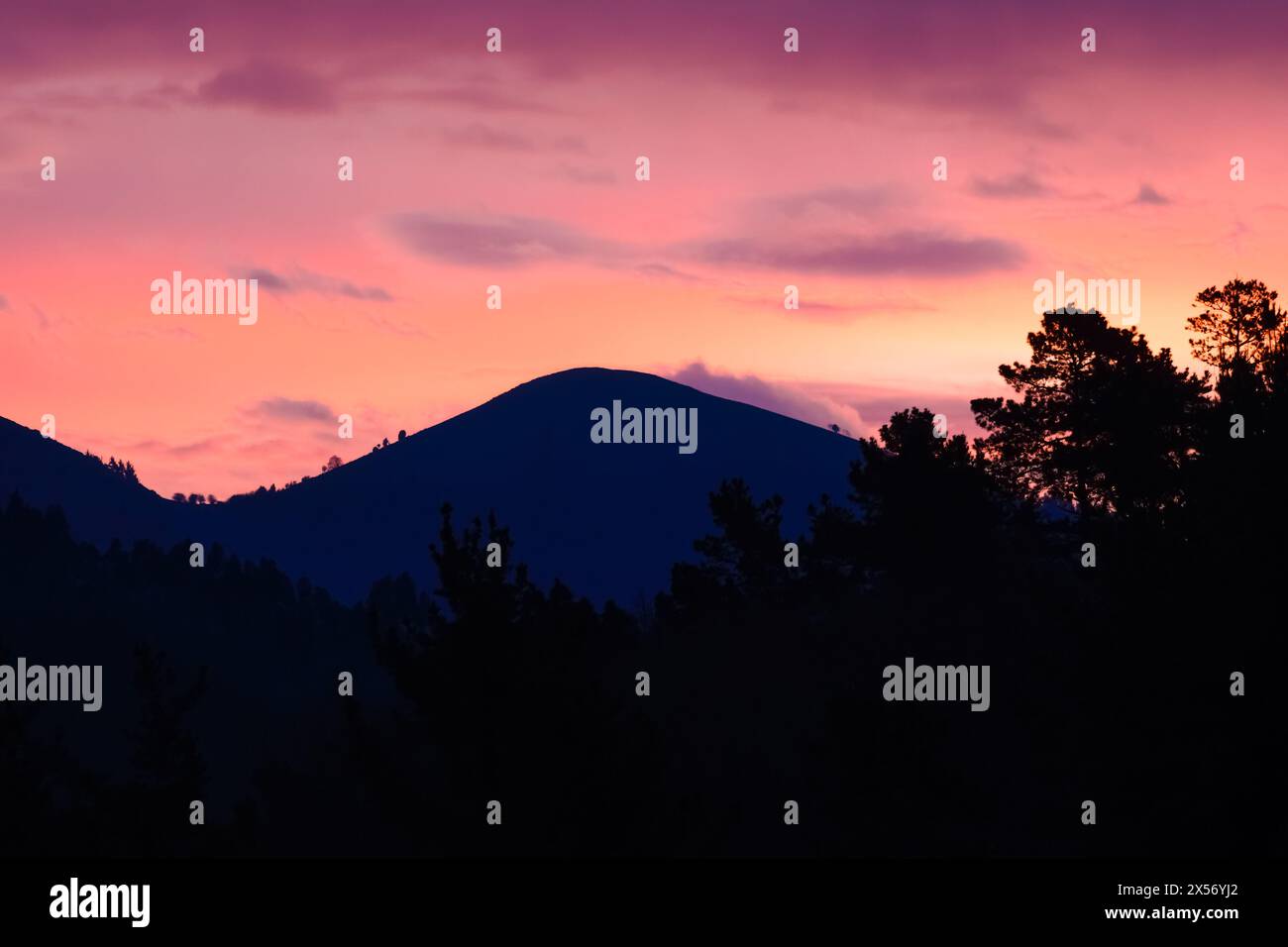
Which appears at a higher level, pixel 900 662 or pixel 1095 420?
pixel 1095 420

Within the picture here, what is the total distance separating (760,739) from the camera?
2024 inches

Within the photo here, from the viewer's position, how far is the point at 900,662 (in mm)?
53500

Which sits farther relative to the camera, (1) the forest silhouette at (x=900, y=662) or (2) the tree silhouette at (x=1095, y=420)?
(2) the tree silhouette at (x=1095, y=420)

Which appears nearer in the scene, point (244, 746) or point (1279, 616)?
point (1279, 616)

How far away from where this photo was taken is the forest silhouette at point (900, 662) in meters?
31.3

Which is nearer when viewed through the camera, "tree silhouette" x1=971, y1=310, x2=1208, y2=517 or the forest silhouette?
the forest silhouette

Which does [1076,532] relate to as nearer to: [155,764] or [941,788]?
[941,788]

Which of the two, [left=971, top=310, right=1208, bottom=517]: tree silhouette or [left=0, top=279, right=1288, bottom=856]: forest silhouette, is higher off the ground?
[left=971, top=310, right=1208, bottom=517]: tree silhouette

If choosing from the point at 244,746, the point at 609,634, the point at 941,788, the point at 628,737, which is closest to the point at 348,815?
the point at 609,634

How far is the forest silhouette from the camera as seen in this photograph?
31344 millimetres

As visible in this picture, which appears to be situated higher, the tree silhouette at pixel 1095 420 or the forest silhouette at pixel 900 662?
the tree silhouette at pixel 1095 420
